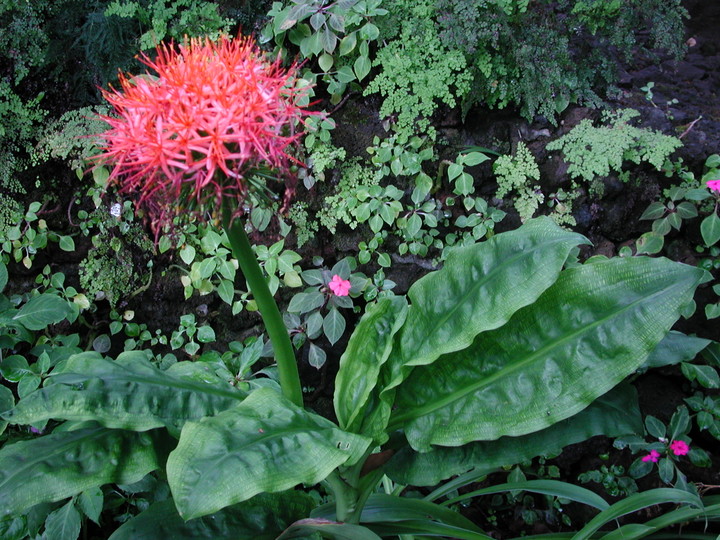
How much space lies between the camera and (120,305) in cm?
215

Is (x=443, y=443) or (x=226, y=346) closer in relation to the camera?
(x=443, y=443)

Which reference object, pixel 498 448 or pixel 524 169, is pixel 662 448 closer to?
pixel 498 448

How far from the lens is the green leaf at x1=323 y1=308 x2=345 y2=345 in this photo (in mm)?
1878

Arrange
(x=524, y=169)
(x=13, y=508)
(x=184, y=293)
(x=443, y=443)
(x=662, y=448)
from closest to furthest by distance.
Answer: (x=13, y=508)
(x=443, y=443)
(x=662, y=448)
(x=524, y=169)
(x=184, y=293)

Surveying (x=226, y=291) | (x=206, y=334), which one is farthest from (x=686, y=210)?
(x=206, y=334)

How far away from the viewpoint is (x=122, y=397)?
123cm

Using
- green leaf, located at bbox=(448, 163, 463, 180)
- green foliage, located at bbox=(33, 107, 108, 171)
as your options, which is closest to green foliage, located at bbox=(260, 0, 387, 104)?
green leaf, located at bbox=(448, 163, 463, 180)

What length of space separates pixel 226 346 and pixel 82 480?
966mm

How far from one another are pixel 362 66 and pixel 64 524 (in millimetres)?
1778

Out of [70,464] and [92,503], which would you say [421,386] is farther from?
[92,503]

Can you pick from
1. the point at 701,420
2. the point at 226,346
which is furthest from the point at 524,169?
the point at 226,346

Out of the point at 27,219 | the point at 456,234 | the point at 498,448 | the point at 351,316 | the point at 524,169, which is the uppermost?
the point at 27,219

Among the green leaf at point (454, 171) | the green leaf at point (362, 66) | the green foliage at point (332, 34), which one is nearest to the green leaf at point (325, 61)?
the green foliage at point (332, 34)

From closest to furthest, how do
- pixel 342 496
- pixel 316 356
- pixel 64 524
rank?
pixel 342 496 → pixel 64 524 → pixel 316 356
